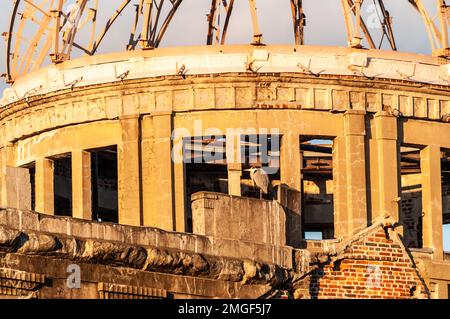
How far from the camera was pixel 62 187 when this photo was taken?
64188 millimetres

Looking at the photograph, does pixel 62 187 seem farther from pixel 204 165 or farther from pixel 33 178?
pixel 204 165

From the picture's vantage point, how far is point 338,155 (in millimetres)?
59812

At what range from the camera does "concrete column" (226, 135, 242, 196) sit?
195ft

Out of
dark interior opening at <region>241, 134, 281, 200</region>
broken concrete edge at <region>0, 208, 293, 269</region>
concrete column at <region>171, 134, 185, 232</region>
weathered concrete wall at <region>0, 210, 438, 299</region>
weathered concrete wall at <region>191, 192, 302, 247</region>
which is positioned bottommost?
weathered concrete wall at <region>0, 210, 438, 299</region>

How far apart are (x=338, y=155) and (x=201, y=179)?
659cm

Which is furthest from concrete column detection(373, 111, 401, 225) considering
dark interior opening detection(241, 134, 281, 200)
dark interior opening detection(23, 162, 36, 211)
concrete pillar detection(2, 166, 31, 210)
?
concrete pillar detection(2, 166, 31, 210)

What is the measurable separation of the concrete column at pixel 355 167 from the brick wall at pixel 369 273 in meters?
6.08

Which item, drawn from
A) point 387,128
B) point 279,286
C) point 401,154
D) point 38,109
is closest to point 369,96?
point 387,128

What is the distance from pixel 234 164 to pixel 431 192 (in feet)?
18.7

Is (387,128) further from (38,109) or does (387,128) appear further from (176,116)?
(38,109)

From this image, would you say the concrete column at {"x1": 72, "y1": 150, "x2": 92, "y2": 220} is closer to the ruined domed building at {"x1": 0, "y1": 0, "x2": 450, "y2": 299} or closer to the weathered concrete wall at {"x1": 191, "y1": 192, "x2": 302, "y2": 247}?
the ruined domed building at {"x1": 0, "y1": 0, "x2": 450, "y2": 299}

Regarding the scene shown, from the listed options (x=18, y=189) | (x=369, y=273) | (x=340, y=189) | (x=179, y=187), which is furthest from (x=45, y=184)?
(x=18, y=189)

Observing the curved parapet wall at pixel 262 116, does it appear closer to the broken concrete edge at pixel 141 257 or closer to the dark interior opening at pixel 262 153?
the dark interior opening at pixel 262 153

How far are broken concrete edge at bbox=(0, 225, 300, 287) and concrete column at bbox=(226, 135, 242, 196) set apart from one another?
10.8 m
